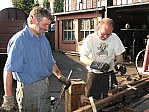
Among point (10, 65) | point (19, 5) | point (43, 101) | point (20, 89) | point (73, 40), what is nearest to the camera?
point (10, 65)

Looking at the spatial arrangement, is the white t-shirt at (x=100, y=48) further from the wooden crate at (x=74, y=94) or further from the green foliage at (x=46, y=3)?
the green foliage at (x=46, y=3)

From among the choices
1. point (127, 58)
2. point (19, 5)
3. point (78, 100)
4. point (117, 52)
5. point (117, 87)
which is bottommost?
point (127, 58)

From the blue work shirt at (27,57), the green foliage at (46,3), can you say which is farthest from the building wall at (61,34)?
the green foliage at (46,3)

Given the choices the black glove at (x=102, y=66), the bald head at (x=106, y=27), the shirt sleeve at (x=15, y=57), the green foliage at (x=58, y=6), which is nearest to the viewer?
the shirt sleeve at (x=15, y=57)

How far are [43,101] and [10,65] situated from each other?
78 cm

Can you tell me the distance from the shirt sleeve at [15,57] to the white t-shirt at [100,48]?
1.53 m

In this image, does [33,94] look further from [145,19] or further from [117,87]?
[145,19]

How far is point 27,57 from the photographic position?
330cm

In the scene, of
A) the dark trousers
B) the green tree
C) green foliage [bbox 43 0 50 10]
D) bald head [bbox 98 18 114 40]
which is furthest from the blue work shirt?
green foliage [bbox 43 0 50 10]

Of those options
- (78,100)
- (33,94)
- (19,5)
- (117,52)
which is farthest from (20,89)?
(19,5)

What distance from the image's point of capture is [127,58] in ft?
56.4

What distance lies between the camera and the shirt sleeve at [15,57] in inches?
123

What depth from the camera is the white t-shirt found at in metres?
4.54

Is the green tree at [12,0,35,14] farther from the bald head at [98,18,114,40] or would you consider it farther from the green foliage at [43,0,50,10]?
the bald head at [98,18,114,40]
